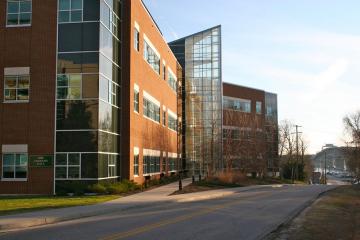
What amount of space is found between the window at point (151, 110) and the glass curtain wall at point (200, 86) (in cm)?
1722

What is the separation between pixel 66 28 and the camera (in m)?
33.4

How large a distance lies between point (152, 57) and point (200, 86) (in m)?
22.3

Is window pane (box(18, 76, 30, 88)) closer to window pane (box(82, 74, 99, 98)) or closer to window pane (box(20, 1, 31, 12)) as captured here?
window pane (box(82, 74, 99, 98))

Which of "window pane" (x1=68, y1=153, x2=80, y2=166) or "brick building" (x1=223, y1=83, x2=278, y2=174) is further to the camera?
"brick building" (x1=223, y1=83, x2=278, y2=174)

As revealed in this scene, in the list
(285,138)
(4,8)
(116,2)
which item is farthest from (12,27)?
(285,138)

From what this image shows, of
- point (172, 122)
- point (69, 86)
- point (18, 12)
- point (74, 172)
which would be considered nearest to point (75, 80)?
point (69, 86)

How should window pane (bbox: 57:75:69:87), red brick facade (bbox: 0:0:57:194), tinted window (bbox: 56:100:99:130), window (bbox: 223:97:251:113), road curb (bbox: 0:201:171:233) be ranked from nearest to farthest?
road curb (bbox: 0:201:171:233) < red brick facade (bbox: 0:0:57:194) < tinted window (bbox: 56:100:99:130) < window pane (bbox: 57:75:69:87) < window (bbox: 223:97:251:113)

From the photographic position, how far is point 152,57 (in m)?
49.3

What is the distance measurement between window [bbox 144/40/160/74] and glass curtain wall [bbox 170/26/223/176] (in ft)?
59.7

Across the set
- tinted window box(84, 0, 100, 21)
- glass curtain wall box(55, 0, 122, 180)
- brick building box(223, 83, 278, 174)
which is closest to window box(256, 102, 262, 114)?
brick building box(223, 83, 278, 174)

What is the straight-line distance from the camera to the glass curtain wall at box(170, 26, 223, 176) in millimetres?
69750

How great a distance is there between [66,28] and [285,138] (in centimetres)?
5629

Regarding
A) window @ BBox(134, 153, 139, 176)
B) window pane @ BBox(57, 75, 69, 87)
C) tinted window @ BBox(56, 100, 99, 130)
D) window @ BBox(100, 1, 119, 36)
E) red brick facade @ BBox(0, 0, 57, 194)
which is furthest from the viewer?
window @ BBox(134, 153, 139, 176)

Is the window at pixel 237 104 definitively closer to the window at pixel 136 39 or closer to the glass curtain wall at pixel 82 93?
the window at pixel 136 39
